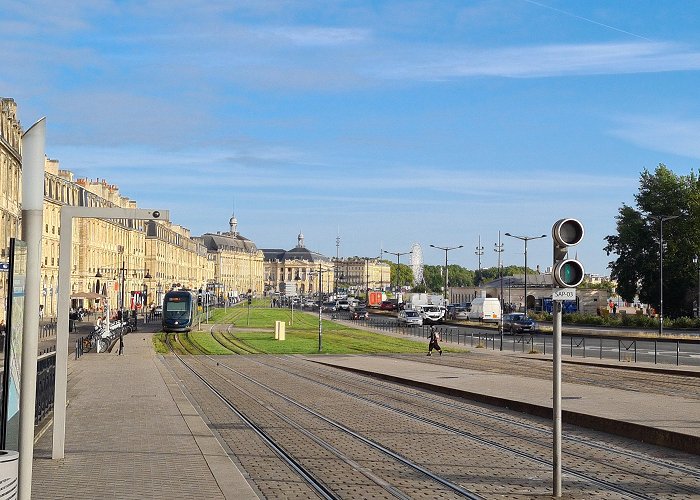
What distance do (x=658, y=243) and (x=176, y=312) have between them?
145 feet

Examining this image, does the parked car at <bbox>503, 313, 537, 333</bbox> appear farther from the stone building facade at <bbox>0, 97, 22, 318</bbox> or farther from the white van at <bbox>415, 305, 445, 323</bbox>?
the stone building facade at <bbox>0, 97, 22, 318</bbox>

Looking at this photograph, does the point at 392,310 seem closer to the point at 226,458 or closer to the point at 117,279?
the point at 117,279

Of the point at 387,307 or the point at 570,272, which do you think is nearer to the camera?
the point at 570,272

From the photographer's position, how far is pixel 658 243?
88.5 meters

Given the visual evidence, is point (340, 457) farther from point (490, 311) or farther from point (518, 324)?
point (490, 311)

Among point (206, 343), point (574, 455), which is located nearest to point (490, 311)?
point (206, 343)

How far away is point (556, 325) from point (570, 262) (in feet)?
2.46

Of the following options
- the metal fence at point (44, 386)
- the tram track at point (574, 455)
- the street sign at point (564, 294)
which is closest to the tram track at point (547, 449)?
the tram track at point (574, 455)

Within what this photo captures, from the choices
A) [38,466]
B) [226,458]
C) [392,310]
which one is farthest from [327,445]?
[392,310]

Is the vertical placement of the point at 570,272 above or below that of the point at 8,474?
above

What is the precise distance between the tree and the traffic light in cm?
7694

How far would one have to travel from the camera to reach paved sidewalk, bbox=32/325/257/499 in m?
11.6

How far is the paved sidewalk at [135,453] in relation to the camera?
11602 millimetres

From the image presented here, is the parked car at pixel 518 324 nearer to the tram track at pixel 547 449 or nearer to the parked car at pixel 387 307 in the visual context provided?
the tram track at pixel 547 449
